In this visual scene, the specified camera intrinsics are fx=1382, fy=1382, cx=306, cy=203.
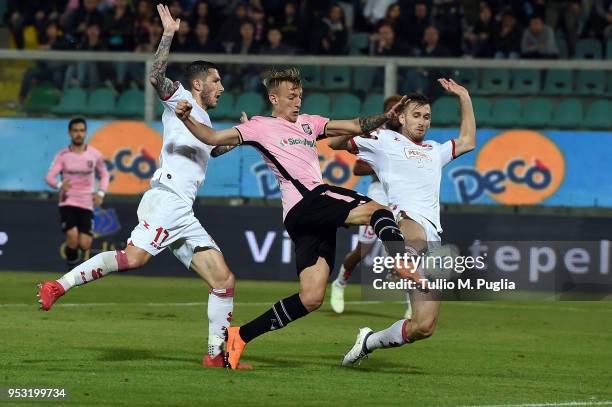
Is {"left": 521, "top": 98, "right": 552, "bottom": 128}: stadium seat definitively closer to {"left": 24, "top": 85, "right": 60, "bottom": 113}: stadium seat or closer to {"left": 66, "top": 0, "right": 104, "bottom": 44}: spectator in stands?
{"left": 24, "top": 85, "right": 60, "bottom": 113}: stadium seat

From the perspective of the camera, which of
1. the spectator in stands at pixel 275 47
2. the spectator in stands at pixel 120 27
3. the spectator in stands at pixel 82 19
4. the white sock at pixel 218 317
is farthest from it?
the spectator in stands at pixel 82 19

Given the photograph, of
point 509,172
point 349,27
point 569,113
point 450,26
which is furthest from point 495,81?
point 349,27

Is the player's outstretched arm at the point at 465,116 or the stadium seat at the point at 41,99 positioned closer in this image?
the player's outstretched arm at the point at 465,116

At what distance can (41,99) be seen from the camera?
806 inches

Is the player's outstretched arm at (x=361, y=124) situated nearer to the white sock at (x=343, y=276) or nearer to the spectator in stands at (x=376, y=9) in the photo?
the white sock at (x=343, y=276)

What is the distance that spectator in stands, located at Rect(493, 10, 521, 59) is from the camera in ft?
72.8

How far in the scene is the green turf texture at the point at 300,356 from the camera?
31.2 ft

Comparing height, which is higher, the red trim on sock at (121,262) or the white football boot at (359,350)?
the red trim on sock at (121,262)

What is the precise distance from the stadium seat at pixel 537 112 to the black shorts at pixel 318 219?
32.0 ft

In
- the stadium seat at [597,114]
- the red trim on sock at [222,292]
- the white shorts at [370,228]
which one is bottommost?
the white shorts at [370,228]

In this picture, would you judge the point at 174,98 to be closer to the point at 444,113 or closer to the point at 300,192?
the point at 300,192

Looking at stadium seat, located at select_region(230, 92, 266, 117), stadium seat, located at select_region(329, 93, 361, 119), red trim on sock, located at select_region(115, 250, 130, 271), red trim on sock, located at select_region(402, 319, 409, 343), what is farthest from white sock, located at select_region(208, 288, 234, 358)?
stadium seat, located at select_region(329, 93, 361, 119)

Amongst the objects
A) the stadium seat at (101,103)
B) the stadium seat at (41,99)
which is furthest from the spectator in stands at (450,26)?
the stadium seat at (41,99)

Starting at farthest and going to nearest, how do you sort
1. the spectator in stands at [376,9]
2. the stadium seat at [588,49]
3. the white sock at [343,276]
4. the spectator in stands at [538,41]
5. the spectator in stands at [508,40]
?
the spectator in stands at [376,9] → the spectator in stands at [508,40] → the stadium seat at [588,49] → the spectator in stands at [538,41] → the white sock at [343,276]
